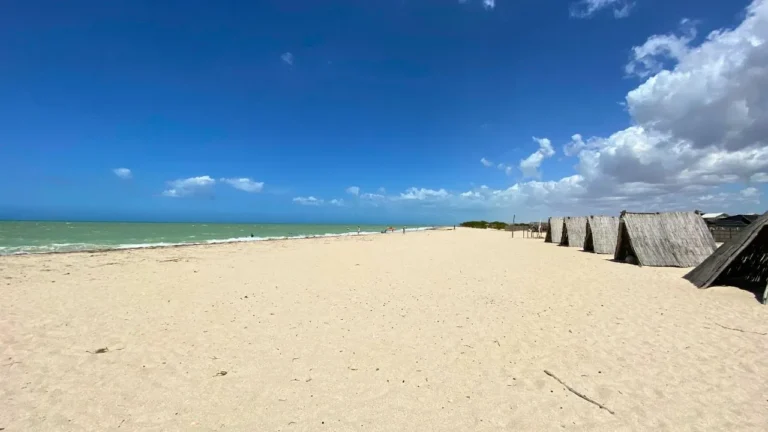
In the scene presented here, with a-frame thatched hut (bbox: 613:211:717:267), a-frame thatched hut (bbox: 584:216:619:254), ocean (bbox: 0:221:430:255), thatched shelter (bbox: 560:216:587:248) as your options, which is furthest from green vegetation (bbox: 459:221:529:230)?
a-frame thatched hut (bbox: 613:211:717:267)

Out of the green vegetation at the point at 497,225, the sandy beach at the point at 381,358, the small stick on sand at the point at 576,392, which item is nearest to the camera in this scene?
the sandy beach at the point at 381,358

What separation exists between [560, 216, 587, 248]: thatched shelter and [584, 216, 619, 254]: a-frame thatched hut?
3537 mm

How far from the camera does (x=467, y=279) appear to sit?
10.4m

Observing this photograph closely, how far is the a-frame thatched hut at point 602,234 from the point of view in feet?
57.6

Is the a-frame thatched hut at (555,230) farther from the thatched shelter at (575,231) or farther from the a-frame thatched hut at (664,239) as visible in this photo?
the a-frame thatched hut at (664,239)

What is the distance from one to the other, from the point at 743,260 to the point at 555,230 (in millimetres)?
18908

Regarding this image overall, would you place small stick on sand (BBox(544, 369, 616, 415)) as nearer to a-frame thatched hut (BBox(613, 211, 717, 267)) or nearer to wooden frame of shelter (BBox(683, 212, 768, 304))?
wooden frame of shelter (BBox(683, 212, 768, 304))

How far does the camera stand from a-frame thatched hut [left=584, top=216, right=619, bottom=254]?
17562mm

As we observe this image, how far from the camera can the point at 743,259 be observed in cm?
880

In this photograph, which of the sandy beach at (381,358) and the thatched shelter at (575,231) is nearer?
the sandy beach at (381,358)

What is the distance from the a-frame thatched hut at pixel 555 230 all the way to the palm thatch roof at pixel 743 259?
59.8ft

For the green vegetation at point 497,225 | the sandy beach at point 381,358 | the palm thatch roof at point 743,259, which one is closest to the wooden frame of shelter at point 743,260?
the palm thatch roof at point 743,259

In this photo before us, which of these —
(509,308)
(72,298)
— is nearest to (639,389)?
(509,308)

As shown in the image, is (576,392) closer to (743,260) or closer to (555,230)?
(743,260)
